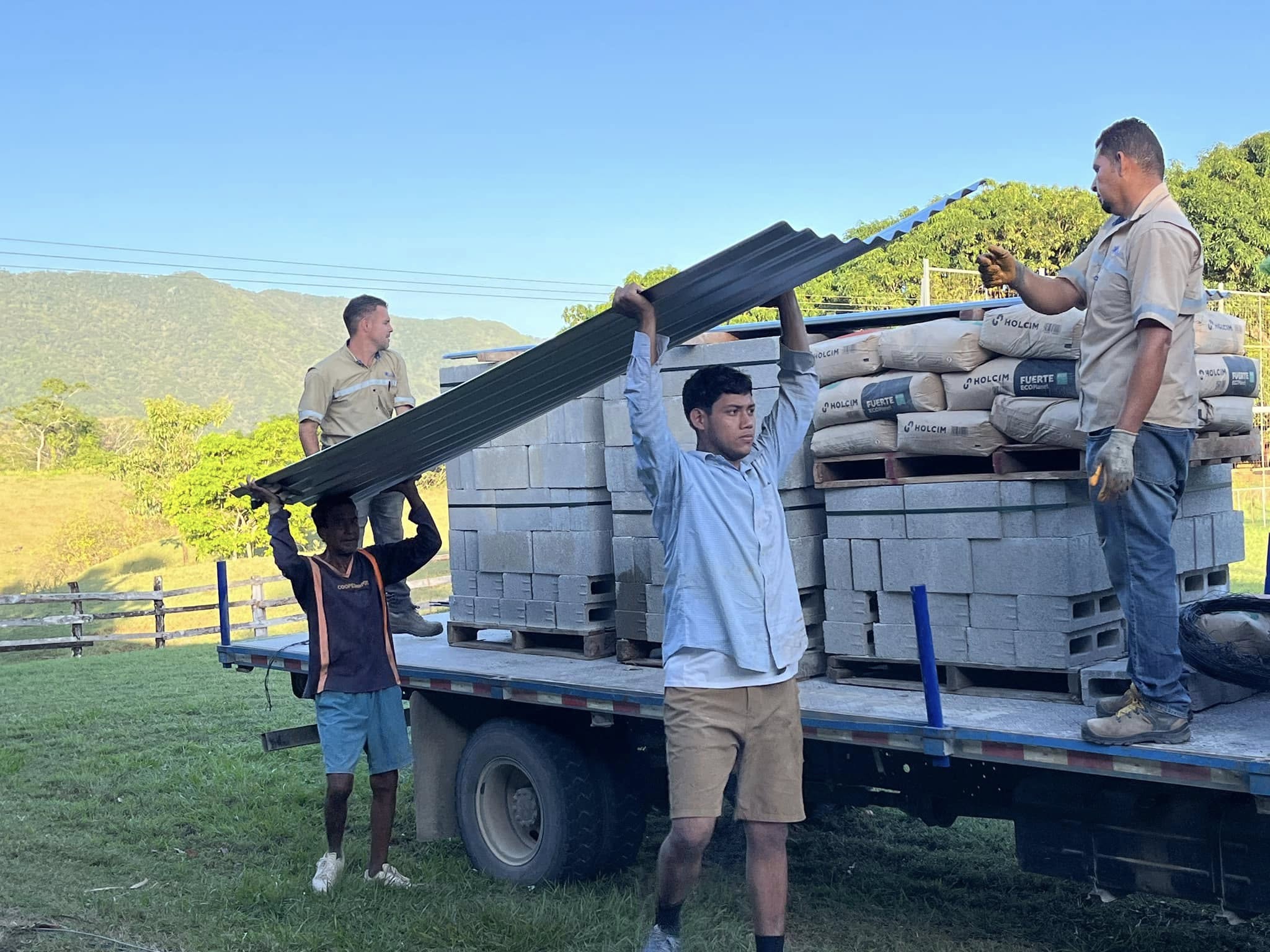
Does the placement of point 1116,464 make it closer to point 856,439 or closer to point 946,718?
point 946,718

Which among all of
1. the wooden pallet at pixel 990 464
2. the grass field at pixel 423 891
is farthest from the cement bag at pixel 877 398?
the grass field at pixel 423 891

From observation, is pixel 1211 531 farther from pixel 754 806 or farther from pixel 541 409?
pixel 541 409

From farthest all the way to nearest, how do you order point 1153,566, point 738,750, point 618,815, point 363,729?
1. point 363,729
2. point 618,815
3. point 738,750
4. point 1153,566

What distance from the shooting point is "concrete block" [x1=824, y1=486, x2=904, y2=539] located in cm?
516

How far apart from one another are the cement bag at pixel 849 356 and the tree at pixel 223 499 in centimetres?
4364

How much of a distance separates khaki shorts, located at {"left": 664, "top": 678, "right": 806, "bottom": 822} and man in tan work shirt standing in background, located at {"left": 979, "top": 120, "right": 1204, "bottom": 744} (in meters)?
0.96

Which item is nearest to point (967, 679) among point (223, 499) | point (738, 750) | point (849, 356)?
point (738, 750)

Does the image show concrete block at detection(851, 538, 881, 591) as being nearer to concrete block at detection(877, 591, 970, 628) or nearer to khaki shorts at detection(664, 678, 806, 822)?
concrete block at detection(877, 591, 970, 628)

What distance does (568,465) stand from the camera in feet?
21.0

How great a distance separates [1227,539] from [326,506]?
13.4ft

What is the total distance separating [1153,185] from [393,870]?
4.55 meters

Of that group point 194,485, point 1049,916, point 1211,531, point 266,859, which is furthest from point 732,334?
point 194,485

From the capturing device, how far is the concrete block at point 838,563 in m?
5.34

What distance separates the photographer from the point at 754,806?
430 centimetres
